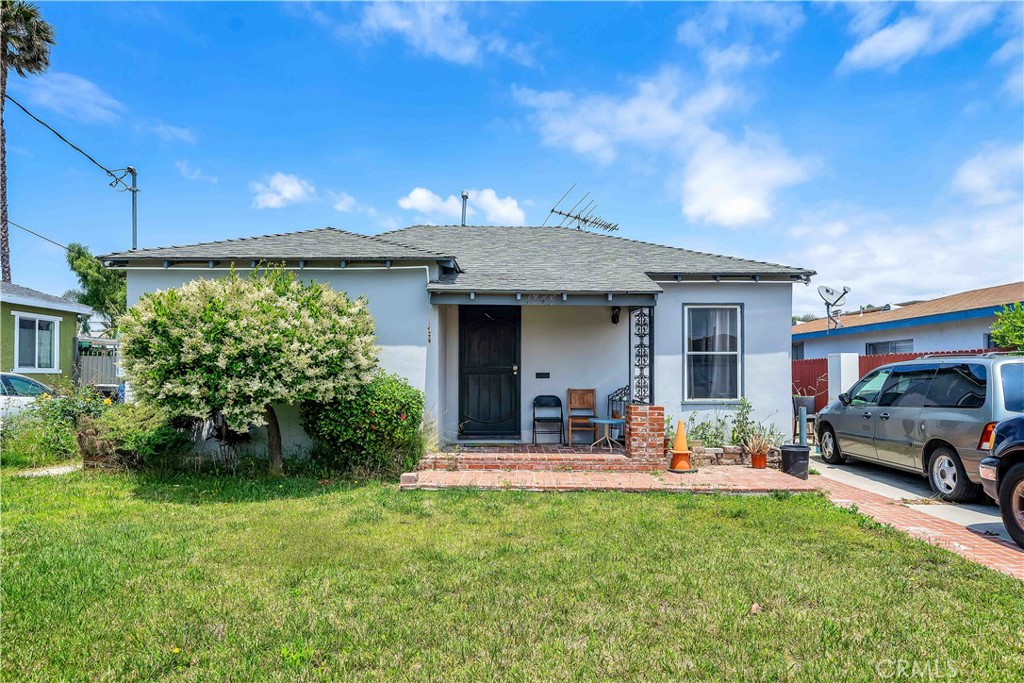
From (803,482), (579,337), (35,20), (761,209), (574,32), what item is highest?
(35,20)

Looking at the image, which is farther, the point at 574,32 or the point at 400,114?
the point at 400,114

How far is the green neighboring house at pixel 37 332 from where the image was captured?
13.7 m

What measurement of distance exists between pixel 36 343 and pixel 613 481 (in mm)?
17235

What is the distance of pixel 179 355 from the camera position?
6.27 meters

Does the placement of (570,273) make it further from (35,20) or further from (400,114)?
(35,20)

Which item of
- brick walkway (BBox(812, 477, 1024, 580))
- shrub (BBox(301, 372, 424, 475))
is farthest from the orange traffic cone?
shrub (BBox(301, 372, 424, 475))

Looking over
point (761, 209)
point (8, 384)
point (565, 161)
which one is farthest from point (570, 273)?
point (8, 384)

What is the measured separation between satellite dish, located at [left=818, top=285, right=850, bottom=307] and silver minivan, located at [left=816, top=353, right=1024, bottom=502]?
411 centimetres

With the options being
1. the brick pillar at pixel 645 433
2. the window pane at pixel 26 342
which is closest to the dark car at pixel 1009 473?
the brick pillar at pixel 645 433

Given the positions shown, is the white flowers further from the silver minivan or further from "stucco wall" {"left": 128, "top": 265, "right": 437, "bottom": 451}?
the silver minivan

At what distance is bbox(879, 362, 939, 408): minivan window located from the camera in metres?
7.26

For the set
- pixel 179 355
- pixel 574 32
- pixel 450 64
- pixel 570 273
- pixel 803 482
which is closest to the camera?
pixel 179 355

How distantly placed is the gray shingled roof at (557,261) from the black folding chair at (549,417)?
2.25 meters

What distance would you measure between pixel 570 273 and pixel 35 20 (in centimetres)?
2257
